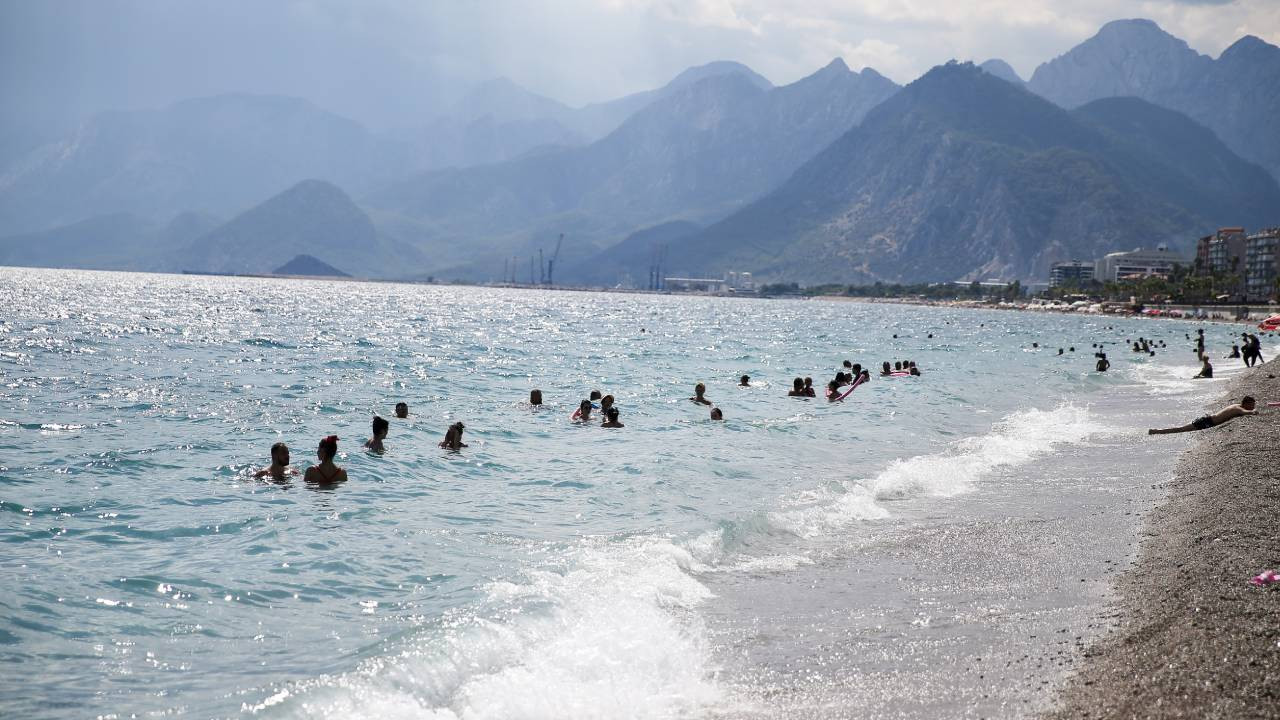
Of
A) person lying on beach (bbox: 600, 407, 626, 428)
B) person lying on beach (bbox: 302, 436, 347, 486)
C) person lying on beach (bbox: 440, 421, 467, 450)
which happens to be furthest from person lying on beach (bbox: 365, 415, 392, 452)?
person lying on beach (bbox: 600, 407, 626, 428)

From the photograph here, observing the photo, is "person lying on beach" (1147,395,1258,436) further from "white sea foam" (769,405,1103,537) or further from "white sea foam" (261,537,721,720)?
"white sea foam" (261,537,721,720)

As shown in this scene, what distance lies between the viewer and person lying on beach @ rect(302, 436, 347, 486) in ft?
51.1

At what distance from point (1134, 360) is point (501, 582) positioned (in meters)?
55.3

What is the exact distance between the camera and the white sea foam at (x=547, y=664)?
304 inches

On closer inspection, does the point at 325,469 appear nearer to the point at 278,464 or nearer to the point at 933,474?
the point at 278,464

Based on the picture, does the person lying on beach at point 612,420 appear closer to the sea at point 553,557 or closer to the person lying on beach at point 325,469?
the sea at point 553,557

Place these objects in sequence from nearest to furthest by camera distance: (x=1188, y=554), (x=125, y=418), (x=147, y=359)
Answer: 1. (x=1188, y=554)
2. (x=125, y=418)
3. (x=147, y=359)

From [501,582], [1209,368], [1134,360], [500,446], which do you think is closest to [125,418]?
[500,446]

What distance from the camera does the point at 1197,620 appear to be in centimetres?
893

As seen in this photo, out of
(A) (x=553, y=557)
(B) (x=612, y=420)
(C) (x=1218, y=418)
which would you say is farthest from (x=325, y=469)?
(C) (x=1218, y=418)

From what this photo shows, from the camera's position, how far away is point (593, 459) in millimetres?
19562

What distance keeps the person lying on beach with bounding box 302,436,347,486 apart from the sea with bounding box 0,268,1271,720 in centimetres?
37

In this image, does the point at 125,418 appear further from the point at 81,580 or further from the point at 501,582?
the point at 501,582

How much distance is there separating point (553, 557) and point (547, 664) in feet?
10.9
